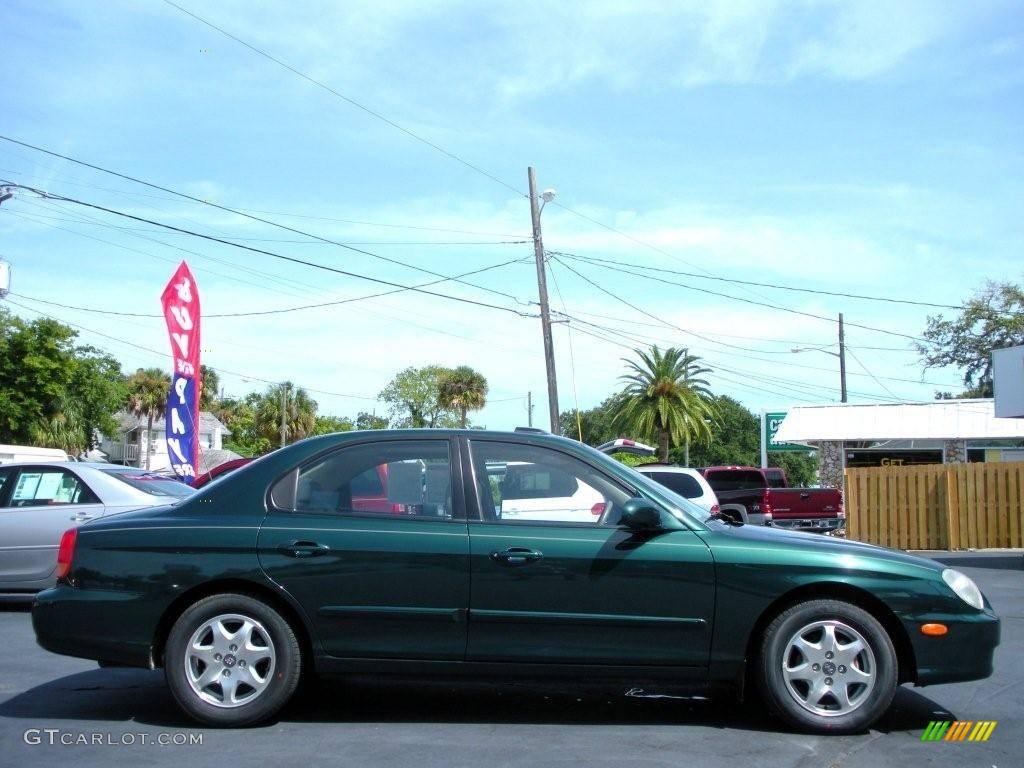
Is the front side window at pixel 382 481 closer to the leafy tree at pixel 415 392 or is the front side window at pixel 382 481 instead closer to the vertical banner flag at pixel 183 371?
the vertical banner flag at pixel 183 371

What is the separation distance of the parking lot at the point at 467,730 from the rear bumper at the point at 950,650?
34 cm

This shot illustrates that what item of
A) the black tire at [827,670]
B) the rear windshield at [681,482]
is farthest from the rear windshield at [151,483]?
the black tire at [827,670]

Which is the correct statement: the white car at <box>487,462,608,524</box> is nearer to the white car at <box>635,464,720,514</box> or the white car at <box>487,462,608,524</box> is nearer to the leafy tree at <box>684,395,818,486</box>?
the white car at <box>635,464,720,514</box>

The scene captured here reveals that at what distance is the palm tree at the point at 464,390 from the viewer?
6081 centimetres

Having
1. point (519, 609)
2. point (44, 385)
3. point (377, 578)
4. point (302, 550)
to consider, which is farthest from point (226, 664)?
point (44, 385)

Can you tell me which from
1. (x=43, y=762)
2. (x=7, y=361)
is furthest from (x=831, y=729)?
(x=7, y=361)

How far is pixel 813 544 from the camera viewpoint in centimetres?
546

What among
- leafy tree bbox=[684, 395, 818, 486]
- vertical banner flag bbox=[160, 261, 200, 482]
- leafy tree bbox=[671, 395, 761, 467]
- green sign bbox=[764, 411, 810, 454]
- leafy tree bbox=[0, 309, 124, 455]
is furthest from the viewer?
leafy tree bbox=[671, 395, 761, 467]

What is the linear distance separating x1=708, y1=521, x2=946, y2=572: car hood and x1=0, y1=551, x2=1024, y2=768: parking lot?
0.90 meters

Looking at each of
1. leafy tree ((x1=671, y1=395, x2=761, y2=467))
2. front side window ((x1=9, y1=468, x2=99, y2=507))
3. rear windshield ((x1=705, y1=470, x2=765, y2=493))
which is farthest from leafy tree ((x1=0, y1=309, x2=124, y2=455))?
leafy tree ((x1=671, y1=395, x2=761, y2=467))

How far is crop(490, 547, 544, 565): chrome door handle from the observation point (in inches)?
209

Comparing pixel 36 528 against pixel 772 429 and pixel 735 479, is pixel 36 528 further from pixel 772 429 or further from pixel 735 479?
pixel 772 429

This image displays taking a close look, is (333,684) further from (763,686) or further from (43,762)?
(763,686)

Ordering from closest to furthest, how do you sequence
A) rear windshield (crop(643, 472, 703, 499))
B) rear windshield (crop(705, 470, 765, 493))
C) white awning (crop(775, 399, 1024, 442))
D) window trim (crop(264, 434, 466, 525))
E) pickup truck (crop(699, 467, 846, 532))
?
1. window trim (crop(264, 434, 466, 525))
2. rear windshield (crop(643, 472, 703, 499))
3. pickup truck (crop(699, 467, 846, 532))
4. rear windshield (crop(705, 470, 765, 493))
5. white awning (crop(775, 399, 1024, 442))
